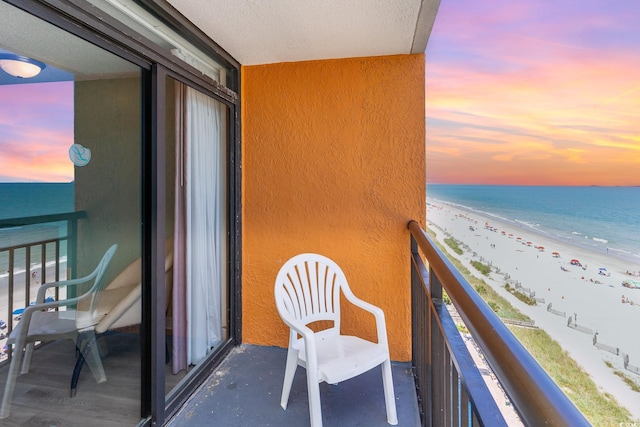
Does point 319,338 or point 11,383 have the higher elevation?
point 11,383

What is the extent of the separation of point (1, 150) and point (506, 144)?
7318 mm

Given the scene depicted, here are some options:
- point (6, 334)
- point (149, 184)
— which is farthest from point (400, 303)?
point (6, 334)

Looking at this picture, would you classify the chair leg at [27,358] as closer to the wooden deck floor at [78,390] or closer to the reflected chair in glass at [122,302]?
the wooden deck floor at [78,390]

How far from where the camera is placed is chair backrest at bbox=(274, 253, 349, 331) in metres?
2.02

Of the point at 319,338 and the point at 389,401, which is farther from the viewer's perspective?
the point at 319,338

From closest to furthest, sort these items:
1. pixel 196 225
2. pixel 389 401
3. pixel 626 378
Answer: pixel 389 401 → pixel 196 225 → pixel 626 378

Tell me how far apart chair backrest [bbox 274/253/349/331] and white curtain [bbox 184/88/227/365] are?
0.57 meters

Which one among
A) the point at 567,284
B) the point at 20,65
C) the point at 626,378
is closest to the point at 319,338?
the point at 20,65

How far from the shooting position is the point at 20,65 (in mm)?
1084

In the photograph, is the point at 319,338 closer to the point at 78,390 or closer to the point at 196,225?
the point at 196,225

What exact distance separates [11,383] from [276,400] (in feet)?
4.17

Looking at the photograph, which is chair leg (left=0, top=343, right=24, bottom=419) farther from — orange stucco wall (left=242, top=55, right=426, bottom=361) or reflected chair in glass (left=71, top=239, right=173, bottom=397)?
orange stucco wall (left=242, top=55, right=426, bottom=361)

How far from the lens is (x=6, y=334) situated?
109 centimetres

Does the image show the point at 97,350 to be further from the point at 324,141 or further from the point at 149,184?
the point at 324,141
